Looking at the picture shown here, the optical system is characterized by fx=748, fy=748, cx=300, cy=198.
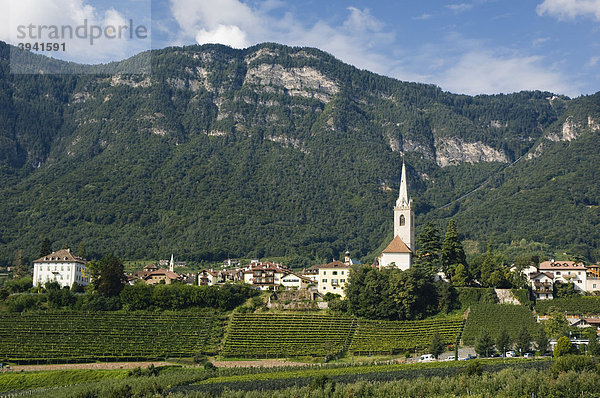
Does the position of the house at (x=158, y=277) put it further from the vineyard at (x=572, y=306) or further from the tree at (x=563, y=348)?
the tree at (x=563, y=348)

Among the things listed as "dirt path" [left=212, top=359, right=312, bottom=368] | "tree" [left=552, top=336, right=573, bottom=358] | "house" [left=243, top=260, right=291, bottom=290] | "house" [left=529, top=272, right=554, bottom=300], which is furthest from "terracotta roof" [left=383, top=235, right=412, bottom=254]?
"tree" [left=552, top=336, right=573, bottom=358]

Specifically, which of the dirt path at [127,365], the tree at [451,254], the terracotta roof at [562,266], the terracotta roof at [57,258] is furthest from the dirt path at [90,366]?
the terracotta roof at [562,266]

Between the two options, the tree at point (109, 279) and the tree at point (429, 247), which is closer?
the tree at point (109, 279)

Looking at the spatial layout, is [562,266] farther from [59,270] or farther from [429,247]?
[59,270]

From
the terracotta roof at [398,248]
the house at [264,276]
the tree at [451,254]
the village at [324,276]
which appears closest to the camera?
the village at [324,276]

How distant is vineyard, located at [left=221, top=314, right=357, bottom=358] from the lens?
83.1 m

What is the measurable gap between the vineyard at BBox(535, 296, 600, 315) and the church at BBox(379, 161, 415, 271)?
Answer: 19568 mm

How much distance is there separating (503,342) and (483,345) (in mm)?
2297

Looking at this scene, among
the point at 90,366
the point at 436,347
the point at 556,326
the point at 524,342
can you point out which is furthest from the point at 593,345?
the point at 90,366

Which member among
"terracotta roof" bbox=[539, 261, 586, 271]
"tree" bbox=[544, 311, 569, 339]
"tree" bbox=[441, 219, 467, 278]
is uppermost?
"tree" bbox=[441, 219, 467, 278]

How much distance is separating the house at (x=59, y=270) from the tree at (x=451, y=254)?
179 feet

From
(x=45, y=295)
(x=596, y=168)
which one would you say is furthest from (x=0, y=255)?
(x=596, y=168)

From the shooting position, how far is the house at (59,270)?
11244 cm

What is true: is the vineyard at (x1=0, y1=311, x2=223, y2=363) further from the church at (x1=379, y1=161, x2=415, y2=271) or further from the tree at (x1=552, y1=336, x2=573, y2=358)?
the tree at (x1=552, y1=336, x2=573, y2=358)
